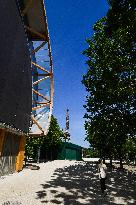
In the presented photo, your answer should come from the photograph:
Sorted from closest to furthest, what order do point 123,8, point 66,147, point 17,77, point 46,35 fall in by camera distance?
1. point 123,8
2. point 17,77
3. point 46,35
4. point 66,147

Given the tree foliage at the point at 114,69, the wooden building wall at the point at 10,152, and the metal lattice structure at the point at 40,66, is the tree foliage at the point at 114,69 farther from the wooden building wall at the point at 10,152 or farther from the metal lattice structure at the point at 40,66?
the wooden building wall at the point at 10,152

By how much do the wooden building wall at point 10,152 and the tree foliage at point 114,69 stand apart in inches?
367

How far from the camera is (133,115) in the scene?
1030 inches

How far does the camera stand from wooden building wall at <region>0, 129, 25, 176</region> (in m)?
20.6

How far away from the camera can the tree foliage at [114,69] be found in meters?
14.0

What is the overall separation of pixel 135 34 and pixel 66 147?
54.0 m

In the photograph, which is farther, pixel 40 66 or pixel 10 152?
pixel 40 66

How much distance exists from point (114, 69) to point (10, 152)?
435 inches

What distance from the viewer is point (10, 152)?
75.0ft

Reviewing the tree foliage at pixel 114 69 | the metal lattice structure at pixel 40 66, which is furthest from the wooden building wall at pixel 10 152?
the tree foliage at pixel 114 69

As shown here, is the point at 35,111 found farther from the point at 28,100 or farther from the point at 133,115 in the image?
the point at 133,115

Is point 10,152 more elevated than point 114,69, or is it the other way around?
A: point 114,69

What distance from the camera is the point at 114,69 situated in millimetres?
22188

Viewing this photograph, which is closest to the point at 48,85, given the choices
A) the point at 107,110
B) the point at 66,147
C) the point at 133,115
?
the point at 107,110
